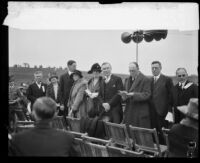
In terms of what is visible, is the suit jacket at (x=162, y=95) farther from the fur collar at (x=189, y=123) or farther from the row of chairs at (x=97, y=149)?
the row of chairs at (x=97, y=149)

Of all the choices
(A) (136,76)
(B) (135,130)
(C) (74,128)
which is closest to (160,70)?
(A) (136,76)

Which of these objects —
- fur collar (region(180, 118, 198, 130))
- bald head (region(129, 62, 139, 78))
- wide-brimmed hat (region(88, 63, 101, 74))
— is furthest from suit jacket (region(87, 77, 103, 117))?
fur collar (region(180, 118, 198, 130))

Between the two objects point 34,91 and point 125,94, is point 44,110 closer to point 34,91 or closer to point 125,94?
point 34,91

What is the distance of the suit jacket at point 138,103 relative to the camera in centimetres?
407

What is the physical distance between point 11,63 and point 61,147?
1.64 m

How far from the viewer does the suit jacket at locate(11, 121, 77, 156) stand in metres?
2.80

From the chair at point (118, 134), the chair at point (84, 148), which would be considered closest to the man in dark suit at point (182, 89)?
the chair at point (118, 134)

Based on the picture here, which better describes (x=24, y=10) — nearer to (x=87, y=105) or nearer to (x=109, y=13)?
(x=109, y=13)

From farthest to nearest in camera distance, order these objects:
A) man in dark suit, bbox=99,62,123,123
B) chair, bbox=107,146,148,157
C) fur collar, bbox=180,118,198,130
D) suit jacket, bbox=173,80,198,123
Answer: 1. man in dark suit, bbox=99,62,123,123
2. suit jacket, bbox=173,80,198,123
3. fur collar, bbox=180,118,198,130
4. chair, bbox=107,146,148,157

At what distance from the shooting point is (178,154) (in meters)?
3.67

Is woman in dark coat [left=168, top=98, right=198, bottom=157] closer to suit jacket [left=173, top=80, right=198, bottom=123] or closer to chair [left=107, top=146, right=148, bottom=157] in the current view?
suit jacket [left=173, top=80, right=198, bottom=123]

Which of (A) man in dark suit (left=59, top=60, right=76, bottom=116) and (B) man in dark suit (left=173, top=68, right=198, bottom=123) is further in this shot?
(A) man in dark suit (left=59, top=60, right=76, bottom=116)

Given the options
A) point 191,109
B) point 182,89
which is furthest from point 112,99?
point 191,109

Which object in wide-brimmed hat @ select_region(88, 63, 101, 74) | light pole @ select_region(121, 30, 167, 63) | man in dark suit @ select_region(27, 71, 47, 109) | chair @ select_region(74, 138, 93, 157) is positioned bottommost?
chair @ select_region(74, 138, 93, 157)
